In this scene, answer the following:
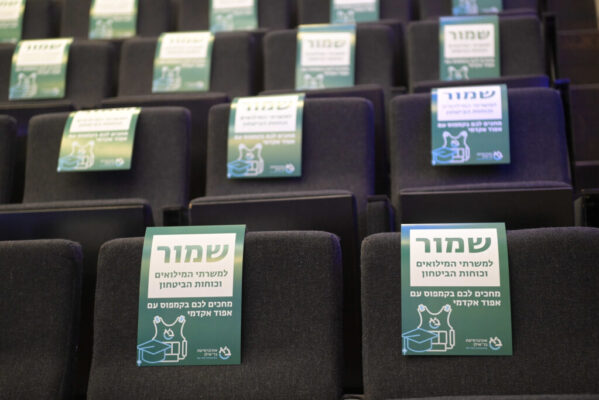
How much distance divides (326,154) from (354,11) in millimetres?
721

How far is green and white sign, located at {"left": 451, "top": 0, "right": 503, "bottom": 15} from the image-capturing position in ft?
4.68

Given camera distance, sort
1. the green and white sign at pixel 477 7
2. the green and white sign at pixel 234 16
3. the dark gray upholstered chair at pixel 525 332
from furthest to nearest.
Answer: the green and white sign at pixel 234 16
the green and white sign at pixel 477 7
the dark gray upholstered chair at pixel 525 332

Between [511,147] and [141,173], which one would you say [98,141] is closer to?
[141,173]

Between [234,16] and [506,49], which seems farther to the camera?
[234,16]

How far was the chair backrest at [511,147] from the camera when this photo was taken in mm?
833

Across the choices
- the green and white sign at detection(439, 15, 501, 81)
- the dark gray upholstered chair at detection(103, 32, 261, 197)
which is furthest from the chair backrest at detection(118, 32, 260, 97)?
the green and white sign at detection(439, 15, 501, 81)

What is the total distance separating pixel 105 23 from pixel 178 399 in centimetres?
124

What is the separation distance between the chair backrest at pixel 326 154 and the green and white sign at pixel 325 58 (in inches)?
11.3

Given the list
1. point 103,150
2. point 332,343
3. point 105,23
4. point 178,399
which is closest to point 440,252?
point 332,343

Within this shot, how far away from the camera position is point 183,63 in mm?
1248

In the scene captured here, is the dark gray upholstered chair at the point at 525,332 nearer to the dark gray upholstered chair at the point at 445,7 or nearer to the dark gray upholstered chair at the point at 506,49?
the dark gray upholstered chair at the point at 506,49

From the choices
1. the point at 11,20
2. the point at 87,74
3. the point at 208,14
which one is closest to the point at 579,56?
the point at 208,14

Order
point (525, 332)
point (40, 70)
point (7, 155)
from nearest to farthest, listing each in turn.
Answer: point (525, 332), point (7, 155), point (40, 70)

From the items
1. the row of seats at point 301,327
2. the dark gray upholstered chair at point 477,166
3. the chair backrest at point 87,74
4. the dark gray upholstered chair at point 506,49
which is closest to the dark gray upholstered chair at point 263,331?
the row of seats at point 301,327
